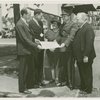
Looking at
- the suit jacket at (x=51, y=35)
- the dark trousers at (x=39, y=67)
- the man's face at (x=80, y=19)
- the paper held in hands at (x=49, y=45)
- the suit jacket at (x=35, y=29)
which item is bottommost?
the dark trousers at (x=39, y=67)

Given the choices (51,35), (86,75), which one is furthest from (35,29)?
(86,75)

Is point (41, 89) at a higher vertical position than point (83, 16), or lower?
lower

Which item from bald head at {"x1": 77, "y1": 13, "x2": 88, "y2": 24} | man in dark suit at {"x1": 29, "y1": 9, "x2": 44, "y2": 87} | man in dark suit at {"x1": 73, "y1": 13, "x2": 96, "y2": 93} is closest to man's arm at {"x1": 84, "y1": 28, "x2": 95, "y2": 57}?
man in dark suit at {"x1": 73, "y1": 13, "x2": 96, "y2": 93}

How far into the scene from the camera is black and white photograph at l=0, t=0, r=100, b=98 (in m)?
3.64

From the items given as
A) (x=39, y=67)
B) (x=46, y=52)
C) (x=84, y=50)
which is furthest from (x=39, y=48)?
(x=84, y=50)

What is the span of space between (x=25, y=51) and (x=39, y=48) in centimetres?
14

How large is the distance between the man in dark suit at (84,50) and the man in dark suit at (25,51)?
15.3 inches

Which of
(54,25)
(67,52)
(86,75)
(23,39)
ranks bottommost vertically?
(86,75)

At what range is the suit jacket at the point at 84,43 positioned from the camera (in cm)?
361

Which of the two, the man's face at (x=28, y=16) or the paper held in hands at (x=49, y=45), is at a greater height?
the man's face at (x=28, y=16)

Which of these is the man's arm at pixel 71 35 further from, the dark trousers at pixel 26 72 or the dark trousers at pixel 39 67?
the dark trousers at pixel 26 72

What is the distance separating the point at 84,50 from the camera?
12.0ft

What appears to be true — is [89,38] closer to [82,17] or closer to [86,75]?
[82,17]

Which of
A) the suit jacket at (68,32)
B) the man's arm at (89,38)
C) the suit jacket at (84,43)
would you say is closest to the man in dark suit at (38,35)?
the suit jacket at (68,32)
